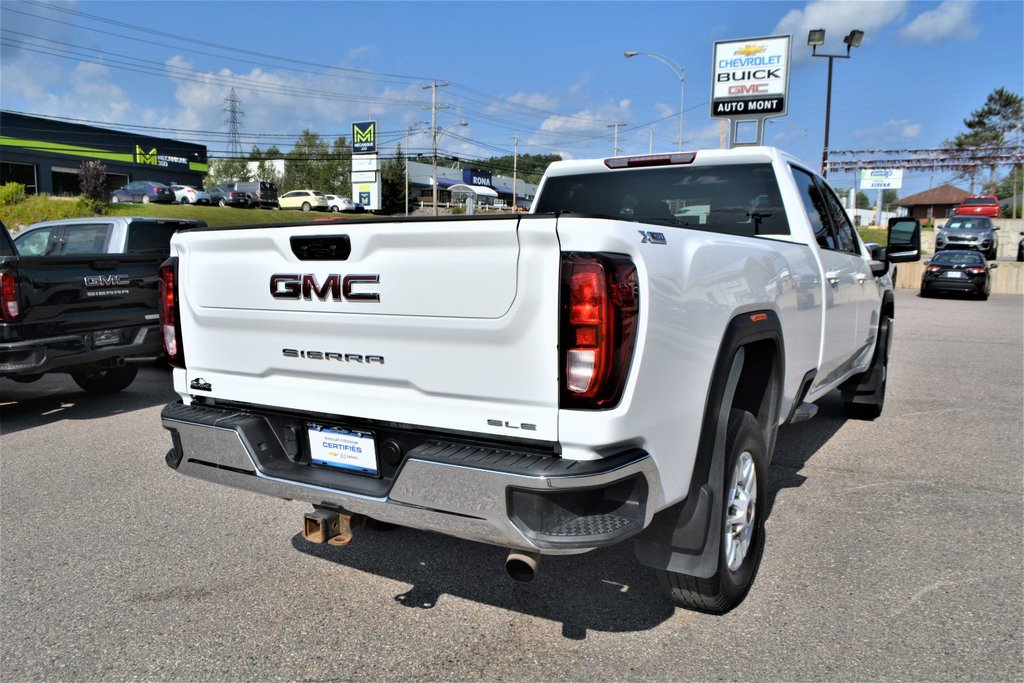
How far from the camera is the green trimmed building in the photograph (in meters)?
47.6

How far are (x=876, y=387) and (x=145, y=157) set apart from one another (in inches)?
2321

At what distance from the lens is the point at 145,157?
55.4 meters

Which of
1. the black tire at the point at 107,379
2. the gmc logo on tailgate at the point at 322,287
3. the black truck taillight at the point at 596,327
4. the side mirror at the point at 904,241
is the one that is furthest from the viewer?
the black tire at the point at 107,379

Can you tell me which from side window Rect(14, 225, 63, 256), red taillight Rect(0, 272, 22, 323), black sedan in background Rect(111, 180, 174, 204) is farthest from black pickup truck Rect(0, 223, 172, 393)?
black sedan in background Rect(111, 180, 174, 204)

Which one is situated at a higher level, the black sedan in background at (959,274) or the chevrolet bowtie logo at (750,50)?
the chevrolet bowtie logo at (750,50)

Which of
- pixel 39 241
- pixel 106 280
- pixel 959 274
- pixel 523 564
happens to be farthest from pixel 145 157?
pixel 523 564

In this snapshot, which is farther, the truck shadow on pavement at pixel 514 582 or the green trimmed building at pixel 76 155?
the green trimmed building at pixel 76 155

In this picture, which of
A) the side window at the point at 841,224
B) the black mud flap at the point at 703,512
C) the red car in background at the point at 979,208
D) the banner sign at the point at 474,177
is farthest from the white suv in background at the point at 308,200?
the black mud flap at the point at 703,512

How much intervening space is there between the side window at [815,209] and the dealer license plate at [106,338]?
619 cm

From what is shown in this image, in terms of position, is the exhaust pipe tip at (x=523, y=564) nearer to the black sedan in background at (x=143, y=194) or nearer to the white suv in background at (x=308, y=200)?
the black sedan in background at (x=143, y=194)

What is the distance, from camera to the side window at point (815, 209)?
15.6 feet

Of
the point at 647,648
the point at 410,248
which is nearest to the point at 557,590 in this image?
the point at 647,648

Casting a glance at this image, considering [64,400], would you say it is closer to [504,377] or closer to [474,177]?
[504,377]

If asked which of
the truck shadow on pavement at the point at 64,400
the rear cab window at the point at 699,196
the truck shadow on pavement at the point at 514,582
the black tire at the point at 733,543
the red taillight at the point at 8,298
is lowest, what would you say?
the truck shadow on pavement at the point at 64,400
